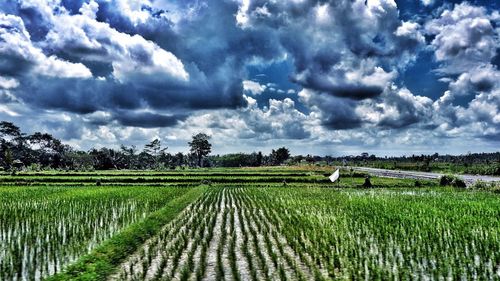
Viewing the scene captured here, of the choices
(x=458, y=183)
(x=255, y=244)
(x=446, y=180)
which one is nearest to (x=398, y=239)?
(x=255, y=244)

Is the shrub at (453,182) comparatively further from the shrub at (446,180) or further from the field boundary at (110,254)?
the field boundary at (110,254)

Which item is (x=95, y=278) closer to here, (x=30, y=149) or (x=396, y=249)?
(x=396, y=249)

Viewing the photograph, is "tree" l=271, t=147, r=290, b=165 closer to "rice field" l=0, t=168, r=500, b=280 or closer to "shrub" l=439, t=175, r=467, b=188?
"shrub" l=439, t=175, r=467, b=188

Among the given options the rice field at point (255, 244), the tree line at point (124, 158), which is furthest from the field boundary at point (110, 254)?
the tree line at point (124, 158)

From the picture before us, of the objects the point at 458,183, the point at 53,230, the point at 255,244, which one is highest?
the point at 458,183

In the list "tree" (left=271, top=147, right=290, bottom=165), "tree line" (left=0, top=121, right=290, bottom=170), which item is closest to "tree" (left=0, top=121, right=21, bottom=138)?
"tree line" (left=0, top=121, right=290, bottom=170)

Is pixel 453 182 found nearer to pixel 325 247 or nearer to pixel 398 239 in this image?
pixel 398 239

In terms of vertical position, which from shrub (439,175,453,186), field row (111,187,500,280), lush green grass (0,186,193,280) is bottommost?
field row (111,187,500,280)

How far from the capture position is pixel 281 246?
1113 centimetres

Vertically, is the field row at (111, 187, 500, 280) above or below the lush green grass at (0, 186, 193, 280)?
below

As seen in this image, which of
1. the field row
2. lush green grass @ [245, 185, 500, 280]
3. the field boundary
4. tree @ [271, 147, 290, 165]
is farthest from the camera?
tree @ [271, 147, 290, 165]

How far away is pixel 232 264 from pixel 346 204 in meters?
14.1

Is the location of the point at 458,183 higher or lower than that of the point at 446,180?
lower

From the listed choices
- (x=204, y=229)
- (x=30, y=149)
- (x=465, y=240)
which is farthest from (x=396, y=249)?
(x=30, y=149)
